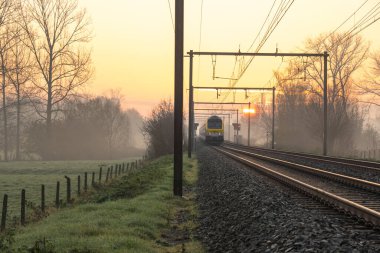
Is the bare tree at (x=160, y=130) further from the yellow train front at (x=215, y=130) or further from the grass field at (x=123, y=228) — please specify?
the grass field at (x=123, y=228)

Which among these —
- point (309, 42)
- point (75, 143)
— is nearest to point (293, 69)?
point (309, 42)

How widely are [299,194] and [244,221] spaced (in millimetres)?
3879

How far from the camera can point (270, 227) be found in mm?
8664

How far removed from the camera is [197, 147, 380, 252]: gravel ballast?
700cm

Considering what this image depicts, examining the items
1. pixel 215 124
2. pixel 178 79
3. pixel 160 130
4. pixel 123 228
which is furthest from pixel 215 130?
pixel 123 228

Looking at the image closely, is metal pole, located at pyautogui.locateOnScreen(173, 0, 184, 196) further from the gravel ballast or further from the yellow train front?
the yellow train front

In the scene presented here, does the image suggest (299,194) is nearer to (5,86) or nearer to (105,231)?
(105,231)

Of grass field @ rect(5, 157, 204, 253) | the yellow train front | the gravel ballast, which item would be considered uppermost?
the yellow train front

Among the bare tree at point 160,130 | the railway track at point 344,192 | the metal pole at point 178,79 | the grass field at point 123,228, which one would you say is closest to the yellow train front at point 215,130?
the bare tree at point 160,130

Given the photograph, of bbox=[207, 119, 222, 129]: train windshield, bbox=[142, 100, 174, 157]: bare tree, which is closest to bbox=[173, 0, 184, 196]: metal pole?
bbox=[142, 100, 174, 157]: bare tree

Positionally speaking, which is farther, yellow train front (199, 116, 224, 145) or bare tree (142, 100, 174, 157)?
yellow train front (199, 116, 224, 145)

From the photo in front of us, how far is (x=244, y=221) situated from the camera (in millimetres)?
9930

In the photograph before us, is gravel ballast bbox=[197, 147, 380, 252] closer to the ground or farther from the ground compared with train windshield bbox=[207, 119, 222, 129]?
closer to the ground

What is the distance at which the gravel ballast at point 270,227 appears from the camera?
23.0 feet
